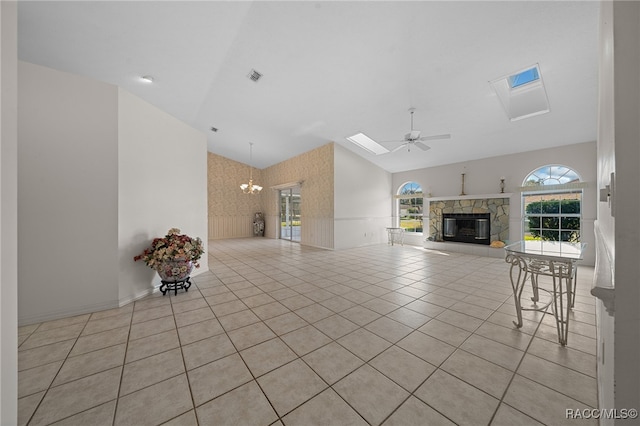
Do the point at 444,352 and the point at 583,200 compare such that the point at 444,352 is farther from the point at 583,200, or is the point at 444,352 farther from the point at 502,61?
the point at 583,200

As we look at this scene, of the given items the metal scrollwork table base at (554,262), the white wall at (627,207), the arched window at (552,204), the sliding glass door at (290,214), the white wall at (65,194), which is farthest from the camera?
the sliding glass door at (290,214)

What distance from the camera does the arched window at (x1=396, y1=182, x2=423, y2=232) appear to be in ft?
26.0

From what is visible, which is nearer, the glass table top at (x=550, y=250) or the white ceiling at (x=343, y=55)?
the glass table top at (x=550, y=250)

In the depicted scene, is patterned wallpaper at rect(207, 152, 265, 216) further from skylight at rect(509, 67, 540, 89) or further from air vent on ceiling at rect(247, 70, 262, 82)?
skylight at rect(509, 67, 540, 89)

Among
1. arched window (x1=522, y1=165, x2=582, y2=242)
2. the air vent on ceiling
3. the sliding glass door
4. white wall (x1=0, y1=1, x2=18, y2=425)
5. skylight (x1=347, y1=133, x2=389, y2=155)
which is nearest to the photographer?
white wall (x1=0, y1=1, x2=18, y2=425)

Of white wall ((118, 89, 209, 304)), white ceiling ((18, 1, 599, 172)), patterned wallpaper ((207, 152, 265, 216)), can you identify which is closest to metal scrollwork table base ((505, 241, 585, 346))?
white ceiling ((18, 1, 599, 172))

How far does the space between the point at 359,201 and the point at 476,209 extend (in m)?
3.36

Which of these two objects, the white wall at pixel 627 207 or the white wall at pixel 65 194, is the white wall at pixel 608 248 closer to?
the white wall at pixel 627 207

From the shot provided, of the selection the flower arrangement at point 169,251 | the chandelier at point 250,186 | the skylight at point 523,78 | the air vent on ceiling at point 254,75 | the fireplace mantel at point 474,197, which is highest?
the air vent on ceiling at point 254,75

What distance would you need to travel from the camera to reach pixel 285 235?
944cm

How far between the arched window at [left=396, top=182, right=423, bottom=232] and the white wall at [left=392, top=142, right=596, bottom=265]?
0.28 meters

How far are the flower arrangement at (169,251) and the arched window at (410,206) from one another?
696 centimetres

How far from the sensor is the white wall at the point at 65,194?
2.34 m

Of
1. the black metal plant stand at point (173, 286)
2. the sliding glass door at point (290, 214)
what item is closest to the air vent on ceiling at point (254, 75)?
the black metal plant stand at point (173, 286)
